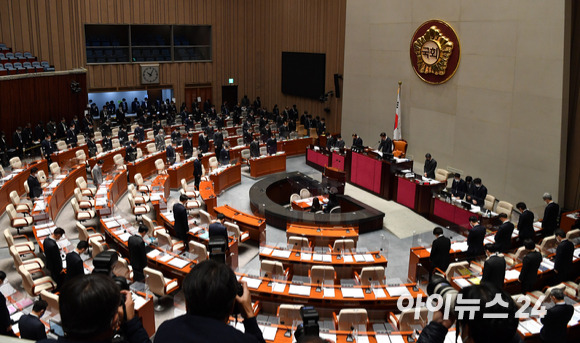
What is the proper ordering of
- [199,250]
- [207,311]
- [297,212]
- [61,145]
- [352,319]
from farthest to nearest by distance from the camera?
[61,145], [297,212], [199,250], [352,319], [207,311]

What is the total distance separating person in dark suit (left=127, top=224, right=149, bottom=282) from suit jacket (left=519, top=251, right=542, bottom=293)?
6.98 m

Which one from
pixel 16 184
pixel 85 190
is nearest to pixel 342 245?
pixel 85 190

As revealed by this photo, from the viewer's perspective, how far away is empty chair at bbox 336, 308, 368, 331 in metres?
7.69

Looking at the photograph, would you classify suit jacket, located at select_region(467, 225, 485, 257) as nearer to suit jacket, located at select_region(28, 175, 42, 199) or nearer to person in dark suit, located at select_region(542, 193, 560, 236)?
person in dark suit, located at select_region(542, 193, 560, 236)

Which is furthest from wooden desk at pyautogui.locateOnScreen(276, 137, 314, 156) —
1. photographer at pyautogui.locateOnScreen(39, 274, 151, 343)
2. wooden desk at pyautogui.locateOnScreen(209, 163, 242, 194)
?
photographer at pyautogui.locateOnScreen(39, 274, 151, 343)

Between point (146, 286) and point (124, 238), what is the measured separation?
2.63 metres

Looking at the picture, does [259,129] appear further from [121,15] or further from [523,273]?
[523,273]

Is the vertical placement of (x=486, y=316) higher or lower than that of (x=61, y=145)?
higher

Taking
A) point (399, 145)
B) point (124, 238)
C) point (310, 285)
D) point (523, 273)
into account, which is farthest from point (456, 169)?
point (124, 238)

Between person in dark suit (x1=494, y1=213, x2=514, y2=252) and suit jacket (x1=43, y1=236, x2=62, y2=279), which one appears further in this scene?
person in dark suit (x1=494, y1=213, x2=514, y2=252)

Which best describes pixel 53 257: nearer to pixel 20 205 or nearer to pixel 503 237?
pixel 20 205

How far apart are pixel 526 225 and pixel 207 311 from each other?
1123 centimetres

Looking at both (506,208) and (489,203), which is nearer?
(506,208)

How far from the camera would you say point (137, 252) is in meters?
9.34
